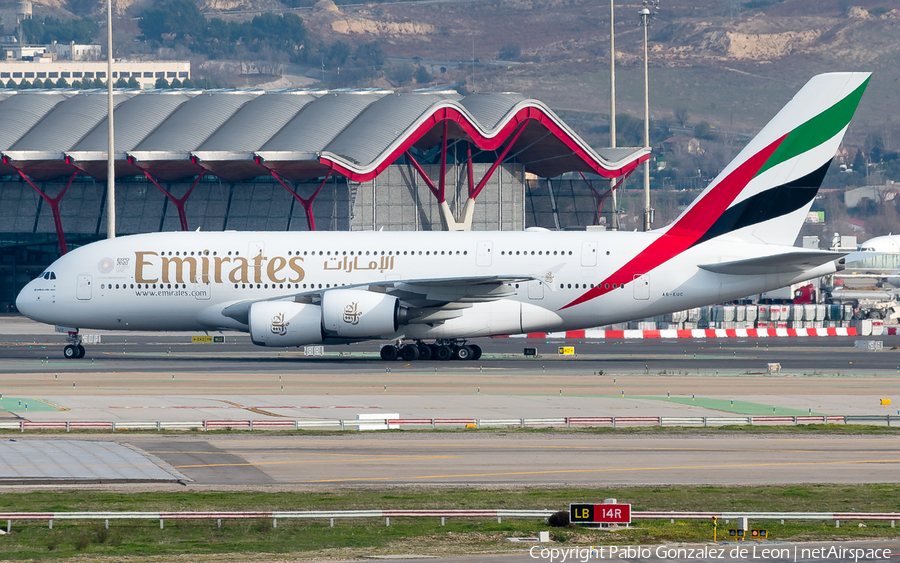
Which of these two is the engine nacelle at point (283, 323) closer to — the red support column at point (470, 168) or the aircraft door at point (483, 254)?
the aircraft door at point (483, 254)

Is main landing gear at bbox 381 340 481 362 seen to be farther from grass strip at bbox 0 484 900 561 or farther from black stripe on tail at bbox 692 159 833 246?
grass strip at bbox 0 484 900 561

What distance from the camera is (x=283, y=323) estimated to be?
4500 cm

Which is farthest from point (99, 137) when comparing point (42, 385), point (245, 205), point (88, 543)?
point (88, 543)

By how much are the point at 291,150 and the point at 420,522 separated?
202 ft

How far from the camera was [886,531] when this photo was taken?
705 inches

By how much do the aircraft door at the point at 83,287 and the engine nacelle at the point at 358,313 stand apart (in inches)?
386

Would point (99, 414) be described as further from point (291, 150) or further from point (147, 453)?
point (291, 150)

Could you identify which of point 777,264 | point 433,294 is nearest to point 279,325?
point 433,294

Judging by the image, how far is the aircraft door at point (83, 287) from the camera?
156 ft

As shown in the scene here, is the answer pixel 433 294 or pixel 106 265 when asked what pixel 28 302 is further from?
pixel 433 294

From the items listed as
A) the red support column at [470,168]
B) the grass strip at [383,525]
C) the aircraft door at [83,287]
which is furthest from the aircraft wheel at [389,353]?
the red support column at [470,168]

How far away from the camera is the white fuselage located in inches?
1813

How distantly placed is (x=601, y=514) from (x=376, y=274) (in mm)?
29676

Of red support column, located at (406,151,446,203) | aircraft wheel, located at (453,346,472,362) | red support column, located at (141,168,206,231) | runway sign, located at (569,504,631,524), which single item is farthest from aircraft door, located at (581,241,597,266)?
red support column, located at (141,168,206,231)
